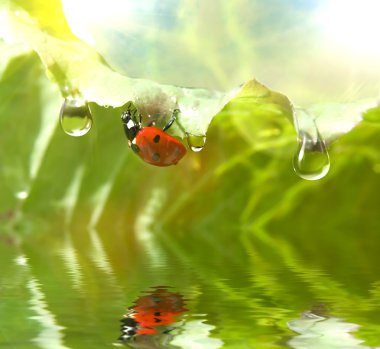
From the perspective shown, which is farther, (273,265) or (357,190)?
(357,190)

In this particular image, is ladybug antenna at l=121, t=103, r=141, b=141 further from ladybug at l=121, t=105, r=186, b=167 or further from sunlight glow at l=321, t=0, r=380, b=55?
sunlight glow at l=321, t=0, r=380, b=55

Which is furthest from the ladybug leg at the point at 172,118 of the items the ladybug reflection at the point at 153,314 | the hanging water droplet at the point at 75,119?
the ladybug reflection at the point at 153,314

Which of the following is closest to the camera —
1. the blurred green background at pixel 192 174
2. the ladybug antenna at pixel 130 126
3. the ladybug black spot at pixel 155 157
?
the ladybug black spot at pixel 155 157

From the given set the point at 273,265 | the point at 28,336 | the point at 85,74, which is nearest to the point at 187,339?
the point at 28,336

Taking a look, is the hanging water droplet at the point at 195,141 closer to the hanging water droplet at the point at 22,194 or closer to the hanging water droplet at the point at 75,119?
the hanging water droplet at the point at 75,119

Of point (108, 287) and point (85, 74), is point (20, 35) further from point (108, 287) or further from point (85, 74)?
point (108, 287)
